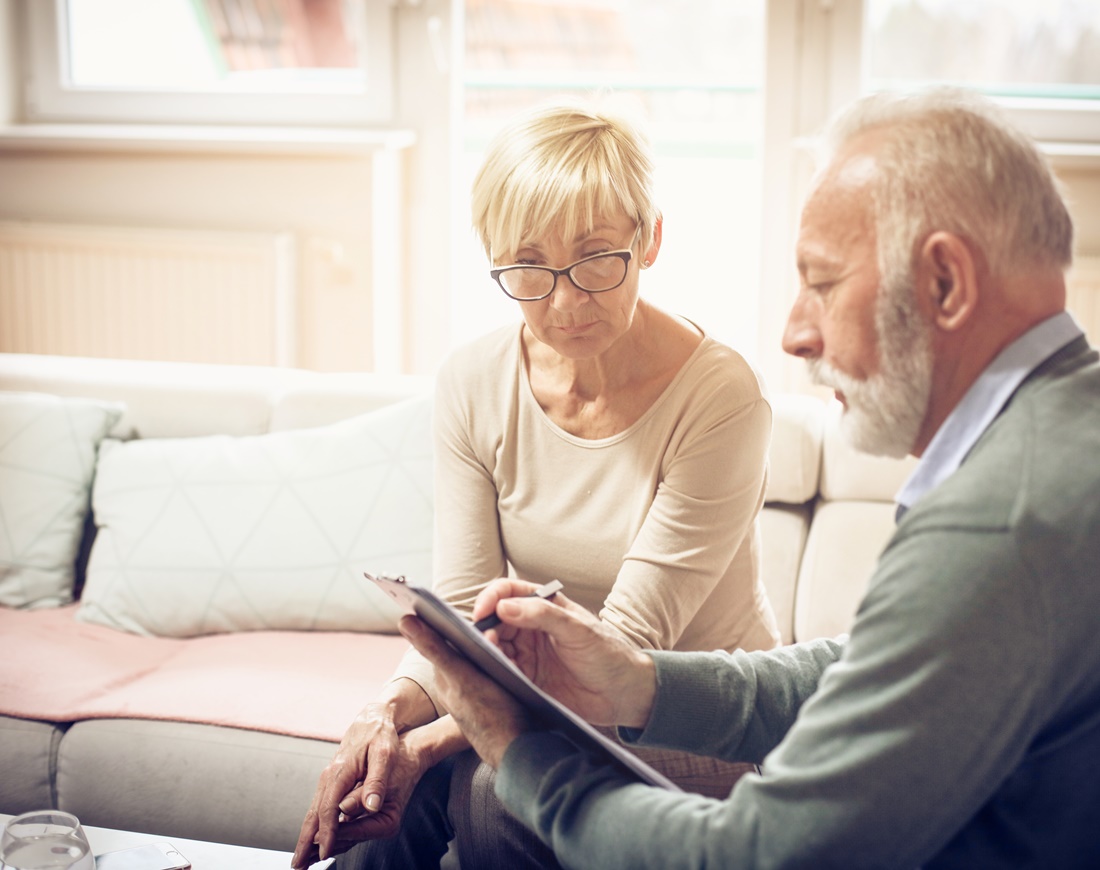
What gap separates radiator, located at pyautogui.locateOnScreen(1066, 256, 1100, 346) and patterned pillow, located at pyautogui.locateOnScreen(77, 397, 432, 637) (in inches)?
63.3

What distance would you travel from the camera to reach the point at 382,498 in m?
2.02

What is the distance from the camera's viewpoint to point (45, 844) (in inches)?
43.1

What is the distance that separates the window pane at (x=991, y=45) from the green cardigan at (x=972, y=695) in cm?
231

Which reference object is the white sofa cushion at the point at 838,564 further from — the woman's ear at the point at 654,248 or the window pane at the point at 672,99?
the window pane at the point at 672,99

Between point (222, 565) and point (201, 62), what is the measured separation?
1.90 m

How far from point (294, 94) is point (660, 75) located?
1.00 metres

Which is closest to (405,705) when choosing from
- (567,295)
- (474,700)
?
(474,700)

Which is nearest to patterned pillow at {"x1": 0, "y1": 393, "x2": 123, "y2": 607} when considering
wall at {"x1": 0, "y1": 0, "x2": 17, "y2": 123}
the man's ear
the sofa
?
the sofa

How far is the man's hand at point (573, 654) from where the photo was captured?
3.46 feet

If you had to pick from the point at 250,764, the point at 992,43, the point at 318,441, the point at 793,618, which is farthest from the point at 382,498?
the point at 992,43

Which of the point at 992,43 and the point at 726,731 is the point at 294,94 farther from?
the point at 726,731

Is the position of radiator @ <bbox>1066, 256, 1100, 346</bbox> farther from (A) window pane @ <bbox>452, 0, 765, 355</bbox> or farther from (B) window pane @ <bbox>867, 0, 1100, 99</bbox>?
(A) window pane @ <bbox>452, 0, 765, 355</bbox>

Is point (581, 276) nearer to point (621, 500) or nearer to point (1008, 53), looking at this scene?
point (621, 500)

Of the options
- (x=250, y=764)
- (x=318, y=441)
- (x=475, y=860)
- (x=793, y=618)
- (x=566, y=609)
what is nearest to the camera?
(x=566, y=609)
